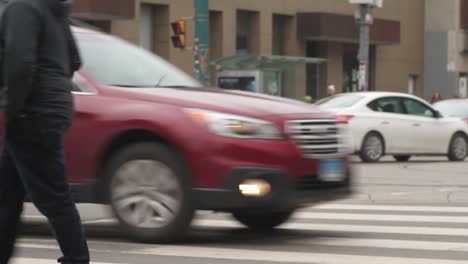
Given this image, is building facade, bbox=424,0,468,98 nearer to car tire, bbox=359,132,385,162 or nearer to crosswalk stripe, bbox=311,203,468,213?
car tire, bbox=359,132,385,162

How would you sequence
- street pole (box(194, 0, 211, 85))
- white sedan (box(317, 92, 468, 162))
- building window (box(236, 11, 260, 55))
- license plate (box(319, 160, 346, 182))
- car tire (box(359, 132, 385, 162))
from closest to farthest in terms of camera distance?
license plate (box(319, 160, 346, 182))
street pole (box(194, 0, 211, 85))
white sedan (box(317, 92, 468, 162))
car tire (box(359, 132, 385, 162))
building window (box(236, 11, 260, 55))

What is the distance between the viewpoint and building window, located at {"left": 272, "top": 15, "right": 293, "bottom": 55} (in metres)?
49.0

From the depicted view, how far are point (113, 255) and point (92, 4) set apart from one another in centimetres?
3012

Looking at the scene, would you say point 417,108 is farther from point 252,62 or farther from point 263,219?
point 252,62

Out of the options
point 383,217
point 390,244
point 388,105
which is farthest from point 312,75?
point 390,244

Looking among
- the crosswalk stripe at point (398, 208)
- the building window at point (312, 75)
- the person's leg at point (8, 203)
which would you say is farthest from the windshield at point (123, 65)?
the building window at point (312, 75)

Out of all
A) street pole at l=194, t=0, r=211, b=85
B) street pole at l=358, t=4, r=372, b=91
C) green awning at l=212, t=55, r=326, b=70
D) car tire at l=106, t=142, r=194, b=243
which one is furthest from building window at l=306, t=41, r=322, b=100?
car tire at l=106, t=142, r=194, b=243

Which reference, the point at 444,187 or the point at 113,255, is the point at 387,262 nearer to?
the point at 113,255

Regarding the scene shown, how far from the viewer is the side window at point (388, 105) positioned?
22.5m

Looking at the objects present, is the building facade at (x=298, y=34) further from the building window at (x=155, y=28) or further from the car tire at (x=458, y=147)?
the car tire at (x=458, y=147)

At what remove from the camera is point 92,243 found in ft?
29.5

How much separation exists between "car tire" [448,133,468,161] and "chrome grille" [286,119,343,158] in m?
14.8

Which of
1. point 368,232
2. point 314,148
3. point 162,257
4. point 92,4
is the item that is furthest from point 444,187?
point 92,4

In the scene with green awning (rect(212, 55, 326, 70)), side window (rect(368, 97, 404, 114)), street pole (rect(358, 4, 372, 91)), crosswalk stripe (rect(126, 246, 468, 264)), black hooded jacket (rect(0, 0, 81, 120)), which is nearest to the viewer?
black hooded jacket (rect(0, 0, 81, 120))
